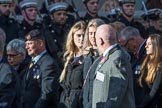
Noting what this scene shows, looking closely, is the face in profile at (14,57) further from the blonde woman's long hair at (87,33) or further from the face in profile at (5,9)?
the face in profile at (5,9)

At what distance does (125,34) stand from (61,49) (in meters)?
1.37

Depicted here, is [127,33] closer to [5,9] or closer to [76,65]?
[76,65]

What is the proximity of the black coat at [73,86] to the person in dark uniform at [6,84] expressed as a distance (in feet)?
3.14

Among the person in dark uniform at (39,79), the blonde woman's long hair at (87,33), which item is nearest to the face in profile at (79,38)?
the blonde woman's long hair at (87,33)

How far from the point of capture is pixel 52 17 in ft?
39.0

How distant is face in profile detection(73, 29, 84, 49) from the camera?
8858 millimetres

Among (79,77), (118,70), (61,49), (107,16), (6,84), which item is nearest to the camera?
(118,70)

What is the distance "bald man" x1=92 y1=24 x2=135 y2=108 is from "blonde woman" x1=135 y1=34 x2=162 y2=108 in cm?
159

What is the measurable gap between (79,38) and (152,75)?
3.45 ft

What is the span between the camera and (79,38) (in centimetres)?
890

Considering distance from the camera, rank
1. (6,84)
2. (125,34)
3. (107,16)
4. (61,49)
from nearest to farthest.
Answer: (6,84) → (125,34) → (61,49) → (107,16)

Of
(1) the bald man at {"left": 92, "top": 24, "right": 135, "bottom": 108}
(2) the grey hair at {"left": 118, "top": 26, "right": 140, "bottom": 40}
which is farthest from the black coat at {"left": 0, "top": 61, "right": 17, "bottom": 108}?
(2) the grey hair at {"left": 118, "top": 26, "right": 140, "bottom": 40}

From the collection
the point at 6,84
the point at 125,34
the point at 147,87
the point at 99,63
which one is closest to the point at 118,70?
the point at 99,63

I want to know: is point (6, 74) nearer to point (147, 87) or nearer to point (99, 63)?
point (99, 63)
